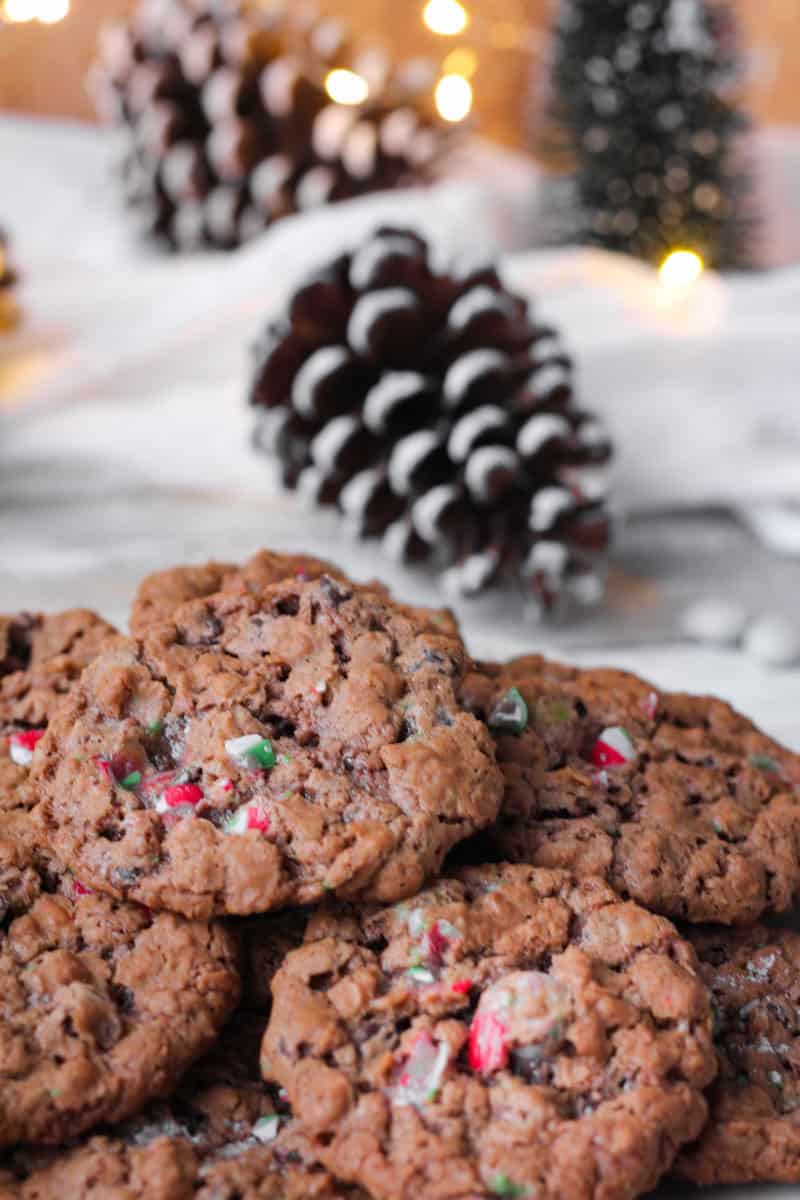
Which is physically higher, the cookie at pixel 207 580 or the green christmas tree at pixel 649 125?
the green christmas tree at pixel 649 125

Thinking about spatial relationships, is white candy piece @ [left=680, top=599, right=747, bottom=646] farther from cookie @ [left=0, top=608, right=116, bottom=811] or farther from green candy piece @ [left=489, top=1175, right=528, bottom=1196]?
green candy piece @ [left=489, top=1175, right=528, bottom=1196]

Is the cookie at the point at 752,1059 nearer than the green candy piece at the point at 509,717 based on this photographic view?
Yes

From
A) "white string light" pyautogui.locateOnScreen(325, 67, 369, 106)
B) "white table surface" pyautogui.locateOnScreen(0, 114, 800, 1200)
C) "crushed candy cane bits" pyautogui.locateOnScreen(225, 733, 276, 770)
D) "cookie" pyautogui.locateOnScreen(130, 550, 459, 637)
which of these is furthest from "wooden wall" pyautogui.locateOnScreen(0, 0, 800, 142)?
"crushed candy cane bits" pyautogui.locateOnScreen(225, 733, 276, 770)

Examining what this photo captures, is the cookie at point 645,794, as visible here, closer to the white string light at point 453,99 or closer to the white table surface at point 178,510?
the white table surface at point 178,510

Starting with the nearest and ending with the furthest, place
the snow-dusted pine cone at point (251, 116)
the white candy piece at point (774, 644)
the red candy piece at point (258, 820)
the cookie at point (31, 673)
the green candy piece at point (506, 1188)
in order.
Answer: the green candy piece at point (506, 1188) → the red candy piece at point (258, 820) → the cookie at point (31, 673) → the white candy piece at point (774, 644) → the snow-dusted pine cone at point (251, 116)

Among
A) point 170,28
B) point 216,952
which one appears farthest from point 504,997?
point 170,28

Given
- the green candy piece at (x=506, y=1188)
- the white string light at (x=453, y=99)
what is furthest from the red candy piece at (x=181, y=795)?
the white string light at (x=453, y=99)
